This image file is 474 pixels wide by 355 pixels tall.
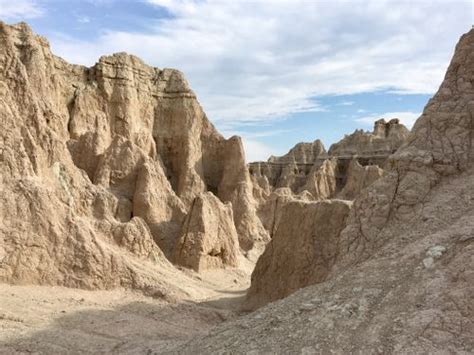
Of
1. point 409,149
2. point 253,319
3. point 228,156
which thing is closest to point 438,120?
point 409,149

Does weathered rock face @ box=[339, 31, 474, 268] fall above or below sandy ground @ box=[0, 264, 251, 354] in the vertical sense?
above

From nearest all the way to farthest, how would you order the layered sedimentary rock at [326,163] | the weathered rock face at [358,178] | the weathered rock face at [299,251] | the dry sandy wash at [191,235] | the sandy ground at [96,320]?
the dry sandy wash at [191,235]
the sandy ground at [96,320]
the weathered rock face at [299,251]
the weathered rock face at [358,178]
the layered sedimentary rock at [326,163]

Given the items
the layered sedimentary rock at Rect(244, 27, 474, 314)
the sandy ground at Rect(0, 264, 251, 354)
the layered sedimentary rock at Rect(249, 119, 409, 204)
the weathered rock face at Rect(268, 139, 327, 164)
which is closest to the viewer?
the layered sedimentary rock at Rect(244, 27, 474, 314)

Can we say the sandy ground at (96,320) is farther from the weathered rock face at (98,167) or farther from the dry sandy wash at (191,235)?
the weathered rock face at (98,167)

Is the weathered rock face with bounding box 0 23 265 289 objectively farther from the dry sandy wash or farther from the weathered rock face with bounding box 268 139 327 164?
the weathered rock face with bounding box 268 139 327 164

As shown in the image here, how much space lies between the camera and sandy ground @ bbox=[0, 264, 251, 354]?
10695mm

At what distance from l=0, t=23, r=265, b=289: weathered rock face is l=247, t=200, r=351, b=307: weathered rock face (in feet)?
12.1

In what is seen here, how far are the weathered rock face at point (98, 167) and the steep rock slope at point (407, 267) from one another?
737 centimetres

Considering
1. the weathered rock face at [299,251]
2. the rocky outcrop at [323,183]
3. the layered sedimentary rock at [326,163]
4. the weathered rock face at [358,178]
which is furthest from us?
the layered sedimentary rock at [326,163]

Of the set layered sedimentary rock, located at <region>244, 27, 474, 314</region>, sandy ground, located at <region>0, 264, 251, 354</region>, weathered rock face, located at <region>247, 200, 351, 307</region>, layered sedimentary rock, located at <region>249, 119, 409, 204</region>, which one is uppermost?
layered sedimentary rock, located at <region>249, 119, 409, 204</region>

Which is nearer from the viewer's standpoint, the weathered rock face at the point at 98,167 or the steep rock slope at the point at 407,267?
the steep rock slope at the point at 407,267

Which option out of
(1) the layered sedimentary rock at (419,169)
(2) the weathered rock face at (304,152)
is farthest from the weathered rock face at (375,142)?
(1) the layered sedimentary rock at (419,169)

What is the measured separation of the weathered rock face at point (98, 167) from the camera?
47.6 feet

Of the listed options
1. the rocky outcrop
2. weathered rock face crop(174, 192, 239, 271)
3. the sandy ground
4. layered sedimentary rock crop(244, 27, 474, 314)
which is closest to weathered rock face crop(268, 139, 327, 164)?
the rocky outcrop
